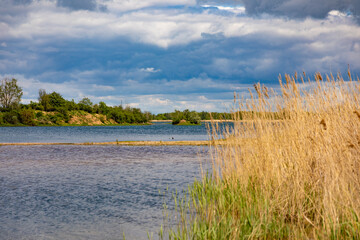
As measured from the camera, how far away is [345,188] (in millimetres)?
5656

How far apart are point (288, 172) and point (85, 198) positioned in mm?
6858

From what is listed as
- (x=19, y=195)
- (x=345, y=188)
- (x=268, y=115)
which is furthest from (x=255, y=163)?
(x=19, y=195)

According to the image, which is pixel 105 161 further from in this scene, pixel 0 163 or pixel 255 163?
pixel 255 163

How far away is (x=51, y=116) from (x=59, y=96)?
50.3 feet

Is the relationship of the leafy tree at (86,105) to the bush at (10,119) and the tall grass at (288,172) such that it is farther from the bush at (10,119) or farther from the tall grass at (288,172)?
the tall grass at (288,172)

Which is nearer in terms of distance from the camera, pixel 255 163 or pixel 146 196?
pixel 255 163

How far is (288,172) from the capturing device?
7.50 meters

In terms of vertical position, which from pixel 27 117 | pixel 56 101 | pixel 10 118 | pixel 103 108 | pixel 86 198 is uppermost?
pixel 56 101

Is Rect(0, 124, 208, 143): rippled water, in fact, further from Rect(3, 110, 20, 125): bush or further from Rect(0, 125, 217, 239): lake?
Rect(3, 110, 20, 125): bush

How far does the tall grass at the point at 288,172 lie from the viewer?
5875 mm

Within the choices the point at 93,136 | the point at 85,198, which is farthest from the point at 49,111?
the point at 85,198

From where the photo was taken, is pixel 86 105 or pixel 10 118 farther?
pixel 86 105

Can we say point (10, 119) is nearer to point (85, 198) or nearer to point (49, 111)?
point (49, 111)

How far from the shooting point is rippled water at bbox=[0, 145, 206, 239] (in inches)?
309
